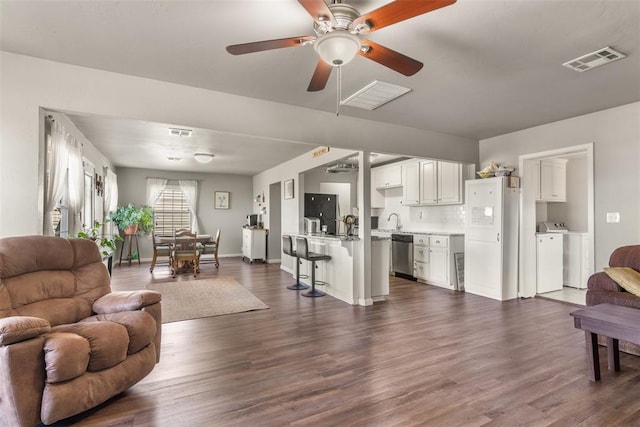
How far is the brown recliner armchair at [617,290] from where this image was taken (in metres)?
2.77

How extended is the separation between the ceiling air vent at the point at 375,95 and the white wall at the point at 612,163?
2537 millimetres

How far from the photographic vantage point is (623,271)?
2.94 m

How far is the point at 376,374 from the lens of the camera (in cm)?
242

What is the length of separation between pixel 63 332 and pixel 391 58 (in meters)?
2.58

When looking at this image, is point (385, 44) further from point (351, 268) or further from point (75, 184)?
point (75, 184)

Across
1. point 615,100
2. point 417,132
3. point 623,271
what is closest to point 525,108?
point 615,100

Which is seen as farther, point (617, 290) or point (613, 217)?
point (613, 217)

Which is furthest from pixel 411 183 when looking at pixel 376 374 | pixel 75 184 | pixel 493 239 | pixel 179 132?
pixel 75 184

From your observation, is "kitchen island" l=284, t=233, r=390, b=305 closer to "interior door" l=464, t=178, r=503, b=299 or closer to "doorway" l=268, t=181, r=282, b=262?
"interior door" l=464, t=178, r=503, b=299

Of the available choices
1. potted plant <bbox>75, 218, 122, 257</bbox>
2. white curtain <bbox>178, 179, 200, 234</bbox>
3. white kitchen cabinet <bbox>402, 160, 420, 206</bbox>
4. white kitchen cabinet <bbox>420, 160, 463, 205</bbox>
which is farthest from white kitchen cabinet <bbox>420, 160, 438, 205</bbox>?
white curtain <bbox>178, 179, 200, 234</bbox>

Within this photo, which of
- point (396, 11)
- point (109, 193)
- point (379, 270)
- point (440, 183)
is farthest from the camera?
point (109, 193)

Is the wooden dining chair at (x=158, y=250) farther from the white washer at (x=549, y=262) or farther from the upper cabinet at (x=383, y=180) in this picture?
the white washer at (x=549, y=262)

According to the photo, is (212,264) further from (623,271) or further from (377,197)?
(623,271)

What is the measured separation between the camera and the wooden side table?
2131mm
